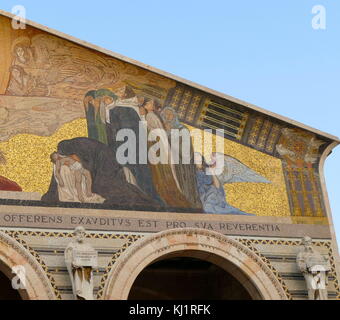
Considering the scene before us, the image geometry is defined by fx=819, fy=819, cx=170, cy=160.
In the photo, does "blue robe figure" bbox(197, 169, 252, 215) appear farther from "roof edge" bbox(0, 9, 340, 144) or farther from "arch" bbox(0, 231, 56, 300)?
"arch" bbox(0, 231, 56, 300)

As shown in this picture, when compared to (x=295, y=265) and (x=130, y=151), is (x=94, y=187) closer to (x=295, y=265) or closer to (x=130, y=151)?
(x=130, y=151)

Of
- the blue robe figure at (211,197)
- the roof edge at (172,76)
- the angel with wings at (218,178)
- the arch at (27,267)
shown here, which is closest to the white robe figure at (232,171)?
the angel with wings at (218,178)

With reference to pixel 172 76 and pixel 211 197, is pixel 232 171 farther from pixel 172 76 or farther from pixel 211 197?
pixel 172 76

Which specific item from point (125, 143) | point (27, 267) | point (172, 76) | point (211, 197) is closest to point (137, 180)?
point (125, 143)

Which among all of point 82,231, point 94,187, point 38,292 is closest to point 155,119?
point 94,187

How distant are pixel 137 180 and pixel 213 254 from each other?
2.01 meters

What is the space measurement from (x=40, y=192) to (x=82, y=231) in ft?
3.69

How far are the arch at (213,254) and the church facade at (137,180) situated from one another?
0.08 ft

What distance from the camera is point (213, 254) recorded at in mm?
15305

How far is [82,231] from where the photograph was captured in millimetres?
14484

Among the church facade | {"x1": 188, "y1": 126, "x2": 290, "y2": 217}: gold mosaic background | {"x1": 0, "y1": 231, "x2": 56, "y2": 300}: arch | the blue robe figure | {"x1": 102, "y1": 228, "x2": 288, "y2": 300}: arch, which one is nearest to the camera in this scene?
{"x1": 0, "y1": 231, "x2": 56, "y2": 300}: arch

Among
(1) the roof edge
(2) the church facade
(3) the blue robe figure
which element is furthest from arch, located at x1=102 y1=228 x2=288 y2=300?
(1) the roof edge

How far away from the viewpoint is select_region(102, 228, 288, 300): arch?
14.9m

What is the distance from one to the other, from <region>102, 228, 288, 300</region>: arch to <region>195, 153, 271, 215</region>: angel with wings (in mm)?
645
